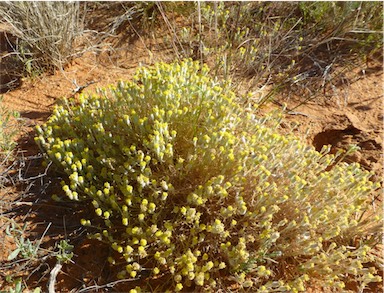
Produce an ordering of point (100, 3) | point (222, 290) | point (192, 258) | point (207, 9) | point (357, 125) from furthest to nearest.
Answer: point (100, 3) → point (207, 9) → point (357, 125) → point (222, 290) → point (192, 258)

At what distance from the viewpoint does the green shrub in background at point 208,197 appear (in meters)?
2.31

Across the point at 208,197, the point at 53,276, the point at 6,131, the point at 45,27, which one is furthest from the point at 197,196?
the point at 45,27

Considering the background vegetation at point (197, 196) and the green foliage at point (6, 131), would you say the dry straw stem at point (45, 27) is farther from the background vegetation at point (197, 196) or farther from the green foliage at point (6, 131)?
the background vegetation at point (197, 196)

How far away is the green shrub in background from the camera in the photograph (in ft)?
7.58

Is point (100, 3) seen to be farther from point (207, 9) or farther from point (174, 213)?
point (174, 213)

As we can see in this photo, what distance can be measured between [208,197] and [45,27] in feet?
7.08

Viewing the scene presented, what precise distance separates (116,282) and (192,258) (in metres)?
0.42

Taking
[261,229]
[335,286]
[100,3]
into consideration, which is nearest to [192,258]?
[261,229]

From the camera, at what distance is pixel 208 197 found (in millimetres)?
2377

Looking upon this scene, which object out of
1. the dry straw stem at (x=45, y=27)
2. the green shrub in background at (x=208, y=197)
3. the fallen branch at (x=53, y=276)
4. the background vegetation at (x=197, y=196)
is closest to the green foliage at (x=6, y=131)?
the background vegetation at (x=197, y=196)

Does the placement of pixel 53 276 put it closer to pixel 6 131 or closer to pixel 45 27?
pixel 6 131

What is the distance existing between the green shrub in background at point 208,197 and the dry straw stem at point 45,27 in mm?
1209

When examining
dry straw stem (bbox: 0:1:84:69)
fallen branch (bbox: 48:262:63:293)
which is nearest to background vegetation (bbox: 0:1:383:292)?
fallen branch (bbox: 48:262:63:293)

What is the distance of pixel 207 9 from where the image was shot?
4070 mm
